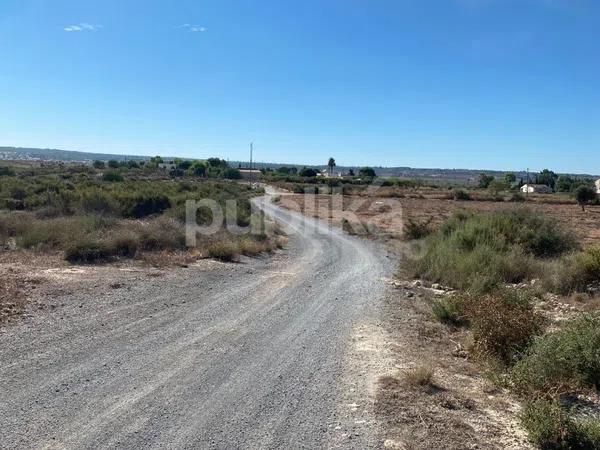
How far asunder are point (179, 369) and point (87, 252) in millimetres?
10703

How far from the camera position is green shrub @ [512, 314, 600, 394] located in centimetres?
663

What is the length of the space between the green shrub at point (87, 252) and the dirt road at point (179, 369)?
153 inches

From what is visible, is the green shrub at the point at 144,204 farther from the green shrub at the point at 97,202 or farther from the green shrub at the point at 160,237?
the green shrub at the point at 160,237

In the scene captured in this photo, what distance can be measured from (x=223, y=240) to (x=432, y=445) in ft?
53.5

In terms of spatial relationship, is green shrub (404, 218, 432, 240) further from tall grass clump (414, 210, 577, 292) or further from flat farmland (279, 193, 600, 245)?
tall grass clump (414, 210, 577, 292)

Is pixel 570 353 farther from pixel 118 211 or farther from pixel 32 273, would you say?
pixel 118 211

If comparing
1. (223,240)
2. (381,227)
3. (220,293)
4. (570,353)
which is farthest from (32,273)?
(381,227)

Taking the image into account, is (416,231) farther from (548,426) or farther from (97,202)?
(548,426)

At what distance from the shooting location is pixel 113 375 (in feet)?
22.8

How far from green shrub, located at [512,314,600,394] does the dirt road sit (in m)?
2.19

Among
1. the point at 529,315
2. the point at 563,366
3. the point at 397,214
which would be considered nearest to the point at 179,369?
the point at 563,366

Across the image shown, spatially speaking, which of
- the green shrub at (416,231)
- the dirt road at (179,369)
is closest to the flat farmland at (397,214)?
the green shrub at (416,231)

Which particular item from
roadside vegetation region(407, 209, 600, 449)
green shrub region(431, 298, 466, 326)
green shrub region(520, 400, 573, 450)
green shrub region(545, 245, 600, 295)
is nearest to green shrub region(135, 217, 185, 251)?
roadside vegetation region(407, 209, 600, 449)

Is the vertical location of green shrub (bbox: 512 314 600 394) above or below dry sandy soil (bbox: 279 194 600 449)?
above
